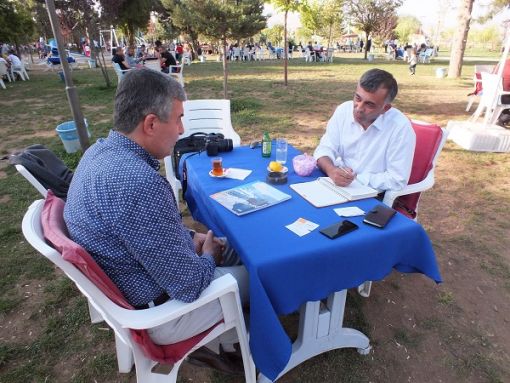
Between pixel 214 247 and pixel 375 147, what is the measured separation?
60.3 inches

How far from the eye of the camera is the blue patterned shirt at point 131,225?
44.6 inches

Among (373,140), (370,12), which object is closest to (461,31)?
(373,140)

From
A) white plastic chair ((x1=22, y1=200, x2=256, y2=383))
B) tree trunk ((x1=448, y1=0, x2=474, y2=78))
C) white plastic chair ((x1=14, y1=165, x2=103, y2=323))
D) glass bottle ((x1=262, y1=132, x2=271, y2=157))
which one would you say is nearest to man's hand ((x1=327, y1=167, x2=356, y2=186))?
glass bottle ((x1=262, y1=132, x2=271, y2=157))

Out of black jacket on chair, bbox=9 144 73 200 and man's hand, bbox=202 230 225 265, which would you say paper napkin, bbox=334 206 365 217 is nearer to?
man's hand, bbox=202 230 225 265

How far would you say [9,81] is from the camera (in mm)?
14312

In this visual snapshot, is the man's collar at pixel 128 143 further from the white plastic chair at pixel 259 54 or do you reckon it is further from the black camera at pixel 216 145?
the white plastic chair at pixel 259 54

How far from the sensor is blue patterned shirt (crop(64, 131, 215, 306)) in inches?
44.6

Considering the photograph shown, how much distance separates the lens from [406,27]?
55219 millimetres

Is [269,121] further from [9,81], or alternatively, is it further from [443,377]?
[9,81]

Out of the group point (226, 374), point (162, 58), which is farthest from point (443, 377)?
point (162, 58)

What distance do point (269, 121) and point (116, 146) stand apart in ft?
20.4

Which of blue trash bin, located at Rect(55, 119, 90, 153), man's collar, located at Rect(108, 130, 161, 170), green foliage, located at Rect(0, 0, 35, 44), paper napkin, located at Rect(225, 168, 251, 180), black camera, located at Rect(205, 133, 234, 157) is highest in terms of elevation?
green foliage, located at Rect(0, 0, 35, 44)

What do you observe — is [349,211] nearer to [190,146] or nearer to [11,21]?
[190,146]

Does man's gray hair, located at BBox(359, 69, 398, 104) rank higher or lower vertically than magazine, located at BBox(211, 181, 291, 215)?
higher
